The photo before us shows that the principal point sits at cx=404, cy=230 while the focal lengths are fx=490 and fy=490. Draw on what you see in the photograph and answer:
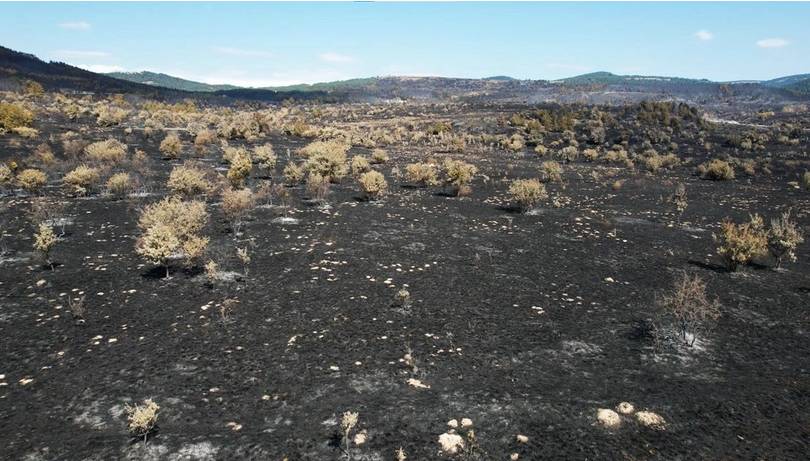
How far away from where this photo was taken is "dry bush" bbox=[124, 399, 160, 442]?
8203mm

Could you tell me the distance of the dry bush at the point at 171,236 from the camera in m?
15.9

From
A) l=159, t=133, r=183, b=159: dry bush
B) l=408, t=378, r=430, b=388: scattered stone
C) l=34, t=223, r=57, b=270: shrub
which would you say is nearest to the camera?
l=408, t=378, r=430, b=388: scattered stone

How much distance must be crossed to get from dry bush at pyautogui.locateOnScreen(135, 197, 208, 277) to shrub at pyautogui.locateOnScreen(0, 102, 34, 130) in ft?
112

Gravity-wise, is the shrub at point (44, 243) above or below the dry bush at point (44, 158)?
below

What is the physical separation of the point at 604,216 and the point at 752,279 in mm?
9254

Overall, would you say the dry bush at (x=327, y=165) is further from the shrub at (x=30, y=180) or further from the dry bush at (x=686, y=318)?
the dry bush at (x=686, y=318)

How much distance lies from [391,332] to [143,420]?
587 cm

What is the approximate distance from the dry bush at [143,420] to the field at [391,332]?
10 cm

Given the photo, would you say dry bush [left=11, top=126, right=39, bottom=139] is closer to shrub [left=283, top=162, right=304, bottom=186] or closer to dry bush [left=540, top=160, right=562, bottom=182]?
shrub [left=283, top=162, right=304, bottom=186]

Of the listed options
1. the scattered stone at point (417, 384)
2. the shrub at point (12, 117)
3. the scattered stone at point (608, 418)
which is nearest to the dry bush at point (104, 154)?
the shrub at point (12, 117)

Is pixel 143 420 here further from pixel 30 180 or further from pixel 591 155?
pixel 591 155

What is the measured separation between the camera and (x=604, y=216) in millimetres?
25594

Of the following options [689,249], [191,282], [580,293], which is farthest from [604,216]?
[191,282]

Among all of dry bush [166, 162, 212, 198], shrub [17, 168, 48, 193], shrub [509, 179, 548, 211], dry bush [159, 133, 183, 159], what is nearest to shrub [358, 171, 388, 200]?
shrub [509, 179, 548, 211]
